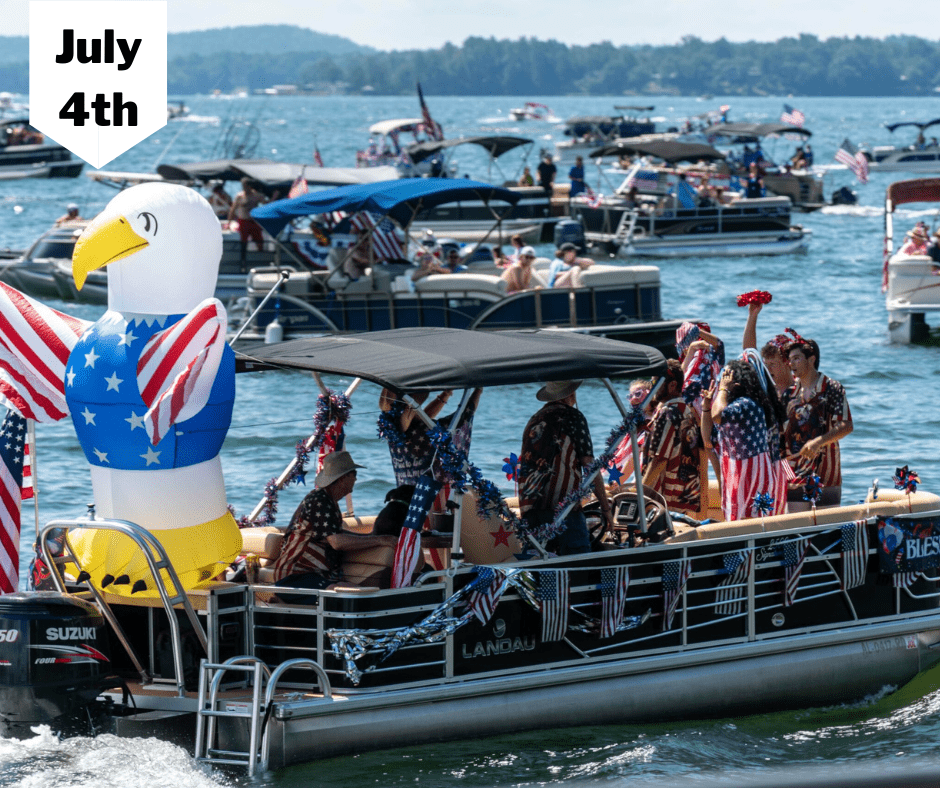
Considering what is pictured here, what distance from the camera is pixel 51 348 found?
24.0ft

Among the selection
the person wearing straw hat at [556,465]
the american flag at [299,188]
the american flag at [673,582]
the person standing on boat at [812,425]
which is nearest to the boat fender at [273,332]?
the american flag at [299,188]

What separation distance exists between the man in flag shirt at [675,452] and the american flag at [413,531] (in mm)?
2413

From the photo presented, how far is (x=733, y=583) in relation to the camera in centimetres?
799

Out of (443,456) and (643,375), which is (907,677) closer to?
(643,375)

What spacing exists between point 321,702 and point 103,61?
770 centimetres

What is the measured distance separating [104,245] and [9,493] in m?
1.66

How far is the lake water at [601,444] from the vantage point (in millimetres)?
6727

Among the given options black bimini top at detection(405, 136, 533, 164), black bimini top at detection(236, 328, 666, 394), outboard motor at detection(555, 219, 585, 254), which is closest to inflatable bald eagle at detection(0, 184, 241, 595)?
black bimini top at detection(236, 328, 666, 394)

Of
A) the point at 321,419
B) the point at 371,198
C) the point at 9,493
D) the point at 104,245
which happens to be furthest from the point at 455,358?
the point at 371,198

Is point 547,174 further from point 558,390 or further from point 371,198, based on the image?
point 558,390

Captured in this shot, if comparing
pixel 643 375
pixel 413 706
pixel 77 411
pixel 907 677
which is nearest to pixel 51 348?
pixel 77 411

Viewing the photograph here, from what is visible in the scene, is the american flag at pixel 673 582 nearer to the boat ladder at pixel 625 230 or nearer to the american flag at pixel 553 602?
the american flag at pixel 553 602

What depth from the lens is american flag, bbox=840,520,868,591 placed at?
8.26 metres

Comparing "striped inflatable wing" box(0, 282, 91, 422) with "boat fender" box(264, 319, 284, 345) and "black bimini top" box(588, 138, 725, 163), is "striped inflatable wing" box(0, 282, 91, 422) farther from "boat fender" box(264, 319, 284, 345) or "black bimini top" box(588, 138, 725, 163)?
"black bimini top" box(588, 138, 725, 163)
